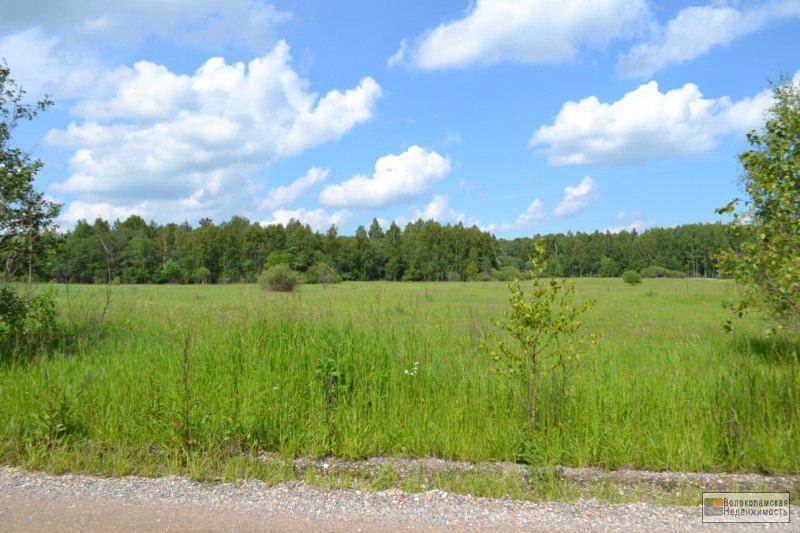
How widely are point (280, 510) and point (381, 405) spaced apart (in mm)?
2438

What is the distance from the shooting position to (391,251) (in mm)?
106125

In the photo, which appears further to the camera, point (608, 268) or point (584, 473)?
point (608, 268)

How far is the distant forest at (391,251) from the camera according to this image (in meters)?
83.1

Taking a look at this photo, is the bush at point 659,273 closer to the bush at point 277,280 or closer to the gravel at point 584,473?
the bush at point 277,280

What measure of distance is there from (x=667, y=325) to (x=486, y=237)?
9610cm

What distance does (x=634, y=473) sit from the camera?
4.99 m

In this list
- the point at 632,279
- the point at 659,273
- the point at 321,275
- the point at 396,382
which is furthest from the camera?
the point at 659,273

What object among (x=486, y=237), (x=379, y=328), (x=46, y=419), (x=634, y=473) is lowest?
(x=634, y=473)

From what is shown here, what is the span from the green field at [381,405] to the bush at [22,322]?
735 mm

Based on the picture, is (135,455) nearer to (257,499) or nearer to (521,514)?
(257,499)

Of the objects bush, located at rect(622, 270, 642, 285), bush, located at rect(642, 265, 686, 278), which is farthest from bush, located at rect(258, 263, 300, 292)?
bush, located at rect(642, 265, 686, 278)

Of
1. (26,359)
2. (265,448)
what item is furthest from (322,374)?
(26,359)

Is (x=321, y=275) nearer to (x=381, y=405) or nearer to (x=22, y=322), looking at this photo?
(x=22, y=322)

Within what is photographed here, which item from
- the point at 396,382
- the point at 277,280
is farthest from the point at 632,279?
the point at 396,382
